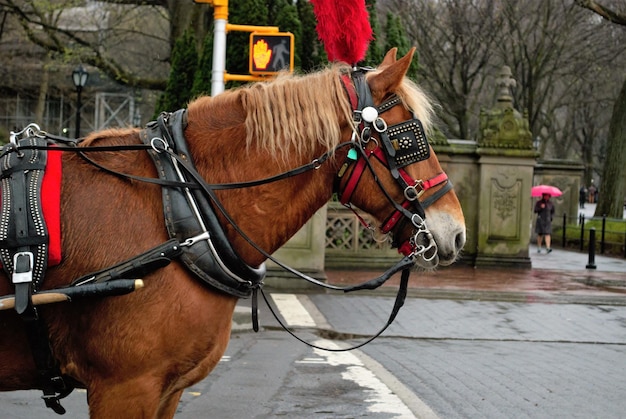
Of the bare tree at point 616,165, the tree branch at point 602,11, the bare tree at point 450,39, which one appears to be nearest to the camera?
the tree branch at point 602,11

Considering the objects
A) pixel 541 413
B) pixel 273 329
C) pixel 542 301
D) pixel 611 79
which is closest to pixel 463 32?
pixel 611 79

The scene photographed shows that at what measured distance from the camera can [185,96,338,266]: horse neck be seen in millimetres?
3809

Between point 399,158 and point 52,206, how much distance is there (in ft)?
4.97

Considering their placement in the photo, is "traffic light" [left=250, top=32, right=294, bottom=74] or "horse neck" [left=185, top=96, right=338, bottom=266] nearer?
"horse neck" [left=185, top=96, right=338, bottom=266]

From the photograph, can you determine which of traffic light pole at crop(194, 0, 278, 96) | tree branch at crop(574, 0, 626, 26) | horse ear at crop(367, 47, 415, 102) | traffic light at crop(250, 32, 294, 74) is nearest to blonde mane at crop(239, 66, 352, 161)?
horse ear at crop(367, 47, 415, 102)

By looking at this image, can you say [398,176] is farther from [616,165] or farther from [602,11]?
[616,165]

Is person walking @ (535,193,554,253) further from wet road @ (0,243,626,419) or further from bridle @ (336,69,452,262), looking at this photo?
bridle @ (336,69,452,262)

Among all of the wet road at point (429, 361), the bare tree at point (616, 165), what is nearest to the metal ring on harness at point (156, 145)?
the wet road at point (429, 361)

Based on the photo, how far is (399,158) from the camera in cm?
389

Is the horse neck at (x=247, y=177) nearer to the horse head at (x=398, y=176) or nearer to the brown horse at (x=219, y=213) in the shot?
the brown horse at (x=219, y=213)

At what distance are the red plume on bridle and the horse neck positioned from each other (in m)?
0.62

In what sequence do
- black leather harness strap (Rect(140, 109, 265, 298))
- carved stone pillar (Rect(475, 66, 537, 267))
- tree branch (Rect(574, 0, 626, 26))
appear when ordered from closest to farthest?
black leather harness strap (Rect(140, 109, 265, 298)) → carved stone pillar (Rect(475, 66, 537, 267)) → tree branch (Rect(574, 0, 626, 26))

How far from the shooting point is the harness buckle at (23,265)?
3381mm

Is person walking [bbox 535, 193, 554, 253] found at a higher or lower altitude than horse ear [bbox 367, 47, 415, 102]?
lower
